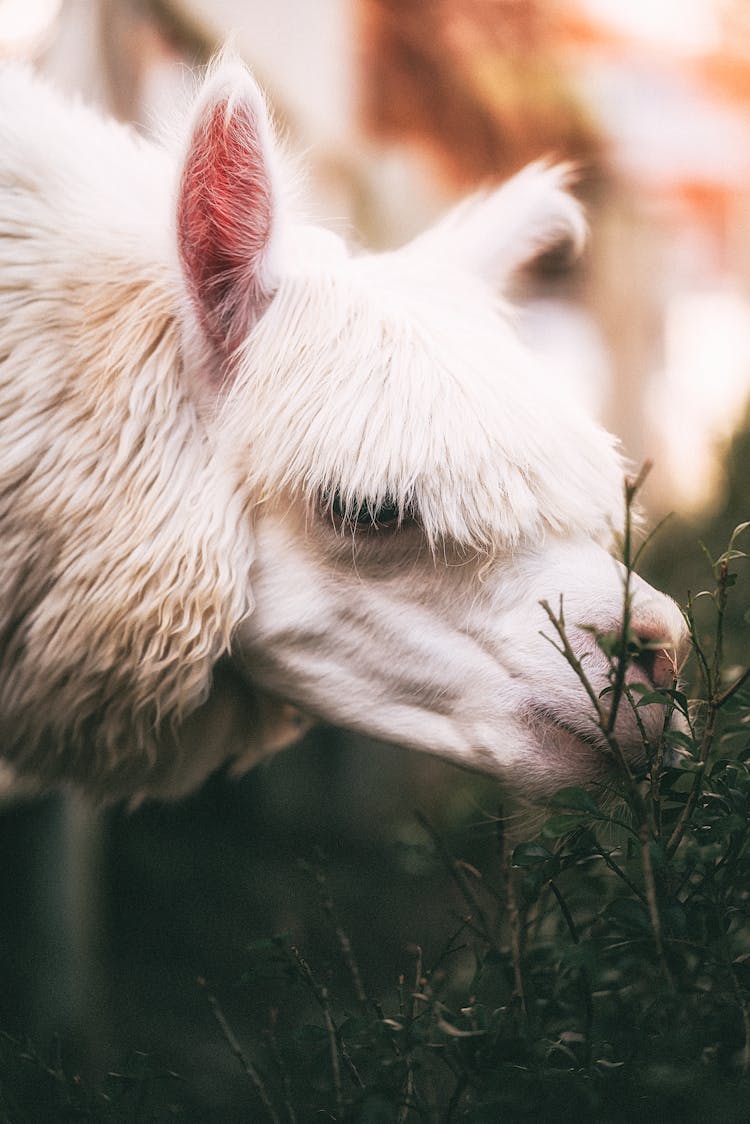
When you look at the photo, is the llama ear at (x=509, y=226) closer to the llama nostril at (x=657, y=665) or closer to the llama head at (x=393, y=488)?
the llama head at (x=393, y=488)

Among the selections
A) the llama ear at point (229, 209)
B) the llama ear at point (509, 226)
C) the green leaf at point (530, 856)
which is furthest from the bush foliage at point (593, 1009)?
the llama ear at point (509, 226)

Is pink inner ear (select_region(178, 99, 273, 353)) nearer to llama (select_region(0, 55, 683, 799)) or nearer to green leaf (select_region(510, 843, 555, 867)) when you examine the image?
llama (select_region(0, 55, 683, 799))

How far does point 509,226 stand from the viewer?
5.05 ft

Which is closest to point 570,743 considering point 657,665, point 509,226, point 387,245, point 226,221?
point 657,665

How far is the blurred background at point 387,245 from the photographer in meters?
2.38

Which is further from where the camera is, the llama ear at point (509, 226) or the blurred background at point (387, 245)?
the blurred background at point (387, 245)

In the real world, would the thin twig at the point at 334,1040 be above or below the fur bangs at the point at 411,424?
below

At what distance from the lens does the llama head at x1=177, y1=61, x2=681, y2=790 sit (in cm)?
110

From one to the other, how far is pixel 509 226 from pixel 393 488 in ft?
2.21

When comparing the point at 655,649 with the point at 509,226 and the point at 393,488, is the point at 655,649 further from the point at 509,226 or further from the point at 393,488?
the point at 509,226

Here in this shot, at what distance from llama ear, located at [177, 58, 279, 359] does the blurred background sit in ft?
0.95

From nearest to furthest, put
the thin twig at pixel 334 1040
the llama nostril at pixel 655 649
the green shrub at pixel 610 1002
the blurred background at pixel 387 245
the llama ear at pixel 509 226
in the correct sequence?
the green shrub at pixel 610 1002 < the thin twig at pixel 334 1040 < the llama nostril at pixel 655 649 < the llama ear at pixel 509 226 < the blurred background at pixel 387 245

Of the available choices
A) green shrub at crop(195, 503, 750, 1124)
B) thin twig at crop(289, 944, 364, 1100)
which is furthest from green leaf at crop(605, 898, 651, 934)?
thin twig at crop(289, 944, 364, 1100)

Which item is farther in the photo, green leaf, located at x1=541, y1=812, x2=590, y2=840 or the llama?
the llama
